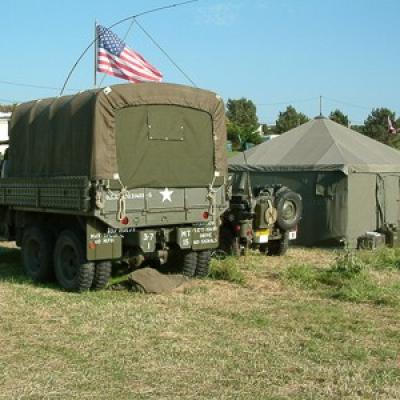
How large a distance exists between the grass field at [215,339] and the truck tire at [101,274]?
6.3 inches

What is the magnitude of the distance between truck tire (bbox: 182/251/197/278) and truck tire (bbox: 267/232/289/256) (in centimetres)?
302

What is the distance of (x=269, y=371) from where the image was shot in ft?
18.8

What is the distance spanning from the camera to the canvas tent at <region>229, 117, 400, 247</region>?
1459cm

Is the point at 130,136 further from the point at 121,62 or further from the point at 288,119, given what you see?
the point at 288,119

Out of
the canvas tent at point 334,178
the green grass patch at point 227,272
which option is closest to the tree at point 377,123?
the canvas tent at point 334,178

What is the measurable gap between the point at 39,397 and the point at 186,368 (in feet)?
4.18

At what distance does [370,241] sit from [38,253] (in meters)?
7.15

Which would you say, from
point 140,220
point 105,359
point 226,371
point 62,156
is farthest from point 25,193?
point 226,371

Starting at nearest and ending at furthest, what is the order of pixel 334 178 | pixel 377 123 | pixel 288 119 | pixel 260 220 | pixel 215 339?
pixel 215 339
pixel 260 220
pixel 334 178
pixel 377 123
pixel 288 119

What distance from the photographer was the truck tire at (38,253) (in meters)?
10.2

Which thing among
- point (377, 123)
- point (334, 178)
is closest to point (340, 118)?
point (377, 123)

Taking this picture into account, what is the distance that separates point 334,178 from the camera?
48.0 ft

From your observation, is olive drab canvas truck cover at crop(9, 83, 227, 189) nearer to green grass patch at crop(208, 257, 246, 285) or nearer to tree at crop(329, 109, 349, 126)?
green grass patch at crop(208, 257, 246, 285)

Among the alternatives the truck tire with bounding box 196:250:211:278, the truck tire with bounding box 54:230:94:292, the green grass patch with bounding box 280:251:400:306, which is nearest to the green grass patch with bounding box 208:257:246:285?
the truck tire with bounding box 196:250:211:278
